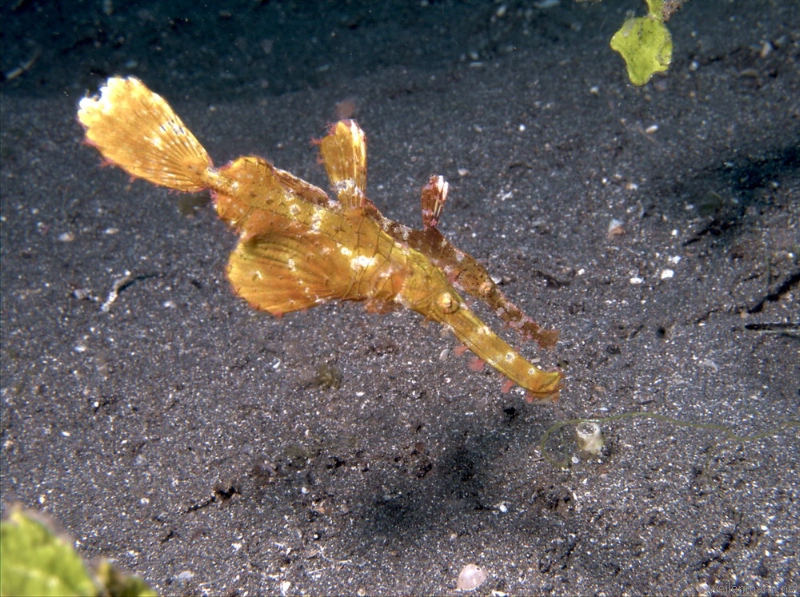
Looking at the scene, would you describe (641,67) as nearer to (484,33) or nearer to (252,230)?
(252,230)

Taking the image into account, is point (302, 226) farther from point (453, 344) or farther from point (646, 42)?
point (646, 42)

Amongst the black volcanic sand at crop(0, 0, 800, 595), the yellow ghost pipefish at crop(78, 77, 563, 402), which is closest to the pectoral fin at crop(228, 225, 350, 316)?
the yellow ghost pipefish at crop(78, 77, 563, 402)

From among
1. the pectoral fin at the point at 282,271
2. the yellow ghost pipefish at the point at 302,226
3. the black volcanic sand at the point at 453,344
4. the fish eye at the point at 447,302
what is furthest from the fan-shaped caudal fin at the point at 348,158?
the black volcanic sand at the point at 453,344

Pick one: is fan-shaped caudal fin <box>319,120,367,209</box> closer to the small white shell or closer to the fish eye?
the fish eye

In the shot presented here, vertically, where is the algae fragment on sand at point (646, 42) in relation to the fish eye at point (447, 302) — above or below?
above

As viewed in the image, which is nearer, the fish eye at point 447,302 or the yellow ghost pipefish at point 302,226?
the fish eye at point 447,302

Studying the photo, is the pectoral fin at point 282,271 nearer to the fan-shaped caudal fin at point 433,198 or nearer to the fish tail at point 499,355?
the fan-shaped caudal fin at point 433,198

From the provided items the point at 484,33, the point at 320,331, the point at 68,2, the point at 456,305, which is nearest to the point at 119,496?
the point at 320,331

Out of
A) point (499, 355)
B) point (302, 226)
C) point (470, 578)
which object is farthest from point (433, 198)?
point (470, 578)
